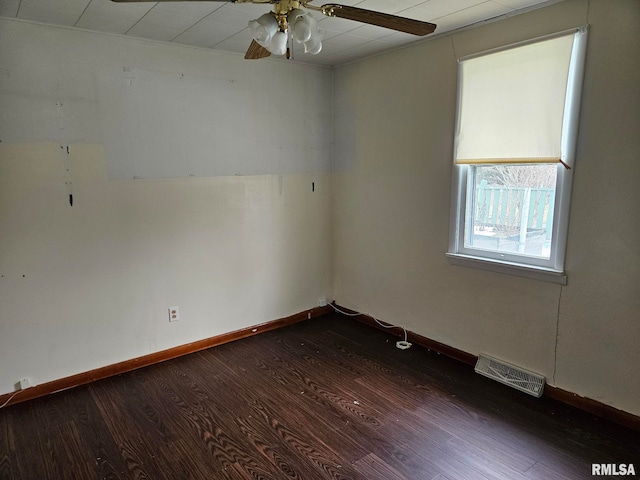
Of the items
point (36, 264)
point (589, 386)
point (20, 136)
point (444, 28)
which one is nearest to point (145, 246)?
point (36, 264)

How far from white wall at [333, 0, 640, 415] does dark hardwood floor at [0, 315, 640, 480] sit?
34 centimetres

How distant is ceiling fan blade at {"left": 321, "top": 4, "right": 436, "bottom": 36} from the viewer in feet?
5.49

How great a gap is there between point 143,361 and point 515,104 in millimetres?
3133

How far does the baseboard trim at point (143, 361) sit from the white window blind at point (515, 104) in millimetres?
2091

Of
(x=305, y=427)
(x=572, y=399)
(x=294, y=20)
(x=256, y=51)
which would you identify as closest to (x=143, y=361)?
(x=305, y=427)

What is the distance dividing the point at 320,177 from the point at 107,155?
1861mm

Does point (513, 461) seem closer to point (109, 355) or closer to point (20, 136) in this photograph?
point (109, 355)

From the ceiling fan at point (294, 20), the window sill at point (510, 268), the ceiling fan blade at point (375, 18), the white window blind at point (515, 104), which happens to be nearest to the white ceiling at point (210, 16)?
the white window blind at point (515, 104)

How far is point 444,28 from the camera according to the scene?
2.77m

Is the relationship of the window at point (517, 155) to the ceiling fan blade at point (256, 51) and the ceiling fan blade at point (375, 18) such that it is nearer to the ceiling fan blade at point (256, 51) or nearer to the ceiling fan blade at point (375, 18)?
the ceiling fan blade at point (375, 18)

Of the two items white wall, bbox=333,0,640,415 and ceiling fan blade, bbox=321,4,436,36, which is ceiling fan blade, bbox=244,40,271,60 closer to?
ceiling fan blade, bbox=321,4,436,36

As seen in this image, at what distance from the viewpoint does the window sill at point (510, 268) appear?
2.49 metres

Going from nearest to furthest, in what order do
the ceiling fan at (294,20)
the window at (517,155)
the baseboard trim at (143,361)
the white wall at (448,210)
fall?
1. the ceiling fan at (294,20)
2. the white wall at (448,210)
3. the window at (517,155)
4. the baseboard trim at (143,361)

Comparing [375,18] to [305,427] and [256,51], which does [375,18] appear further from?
[305,427]
